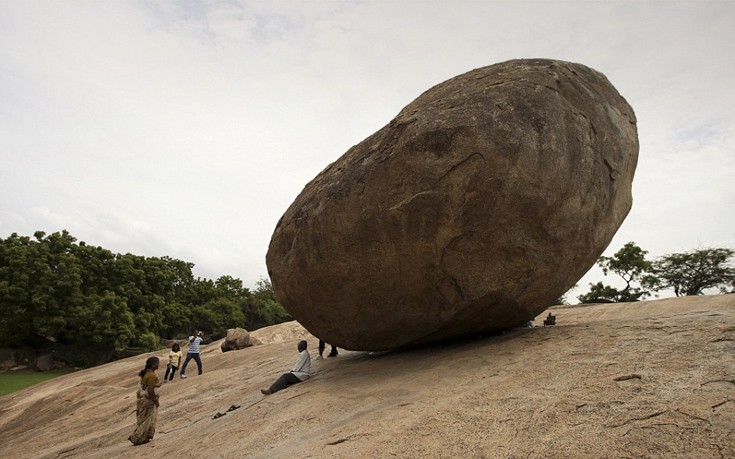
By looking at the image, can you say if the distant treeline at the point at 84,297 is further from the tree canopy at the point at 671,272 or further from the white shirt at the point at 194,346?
the tree canopy at the point at 671,272

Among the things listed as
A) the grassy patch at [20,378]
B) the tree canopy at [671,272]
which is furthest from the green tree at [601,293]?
the grassy patch at [20,378]

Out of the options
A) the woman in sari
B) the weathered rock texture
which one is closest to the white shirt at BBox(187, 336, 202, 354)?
the woman in sari

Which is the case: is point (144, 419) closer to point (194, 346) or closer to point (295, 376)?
point (295, 376)

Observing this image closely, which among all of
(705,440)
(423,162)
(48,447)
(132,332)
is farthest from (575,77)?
(132,332)

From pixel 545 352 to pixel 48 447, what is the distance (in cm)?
1009

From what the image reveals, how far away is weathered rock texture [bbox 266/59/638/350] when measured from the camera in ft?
18.2

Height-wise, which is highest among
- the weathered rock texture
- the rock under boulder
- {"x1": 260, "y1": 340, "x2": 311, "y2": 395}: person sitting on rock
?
the weathered rock texture

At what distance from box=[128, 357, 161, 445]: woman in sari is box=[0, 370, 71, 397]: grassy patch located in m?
17.7

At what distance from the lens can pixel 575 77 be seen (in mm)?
6441

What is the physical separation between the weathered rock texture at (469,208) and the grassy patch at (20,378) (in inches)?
829

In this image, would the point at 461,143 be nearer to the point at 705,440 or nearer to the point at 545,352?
the point at 545,352

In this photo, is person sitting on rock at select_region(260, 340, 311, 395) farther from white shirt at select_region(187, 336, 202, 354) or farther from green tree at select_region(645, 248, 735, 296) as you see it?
green tree at select_region(645, 248, 735, 296)

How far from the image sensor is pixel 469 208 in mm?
5570

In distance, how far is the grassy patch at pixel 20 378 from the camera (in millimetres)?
21006
